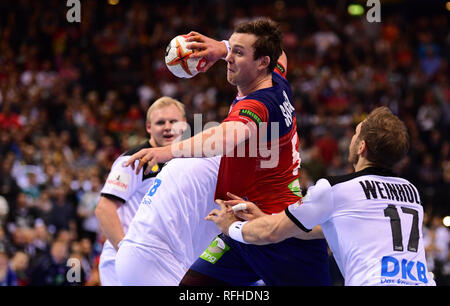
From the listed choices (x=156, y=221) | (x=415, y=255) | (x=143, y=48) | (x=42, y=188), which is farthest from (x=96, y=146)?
(x=415, y=255)

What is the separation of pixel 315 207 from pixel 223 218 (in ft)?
2.99

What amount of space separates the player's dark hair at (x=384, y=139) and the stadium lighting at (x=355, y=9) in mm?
17340

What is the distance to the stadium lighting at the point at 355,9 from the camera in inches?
822

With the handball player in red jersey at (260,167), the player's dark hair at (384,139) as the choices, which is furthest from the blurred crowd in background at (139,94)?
the player's dark hair at (384,139)

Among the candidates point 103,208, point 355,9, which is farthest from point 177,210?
point 355,9

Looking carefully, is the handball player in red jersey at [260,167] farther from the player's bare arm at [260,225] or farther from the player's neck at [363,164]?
the player's neck at [363,164]

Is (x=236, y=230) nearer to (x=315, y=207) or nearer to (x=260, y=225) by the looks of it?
(x=260, y=225)

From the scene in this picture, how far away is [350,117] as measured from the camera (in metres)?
16.7

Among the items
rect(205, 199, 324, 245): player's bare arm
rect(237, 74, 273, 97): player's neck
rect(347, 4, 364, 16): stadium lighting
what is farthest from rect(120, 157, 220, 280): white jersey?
rect(347, 4, 364, 16): stadium lighting

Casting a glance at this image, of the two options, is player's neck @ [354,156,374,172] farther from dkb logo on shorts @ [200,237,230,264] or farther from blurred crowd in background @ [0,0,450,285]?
blurred crowd in background @ [0,0,450,285]

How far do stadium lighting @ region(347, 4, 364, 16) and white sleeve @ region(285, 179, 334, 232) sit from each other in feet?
58.0

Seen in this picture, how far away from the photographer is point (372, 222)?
423cm

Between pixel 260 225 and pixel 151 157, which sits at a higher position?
pixel 151 157

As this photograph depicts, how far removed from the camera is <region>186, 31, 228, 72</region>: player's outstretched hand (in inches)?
210
